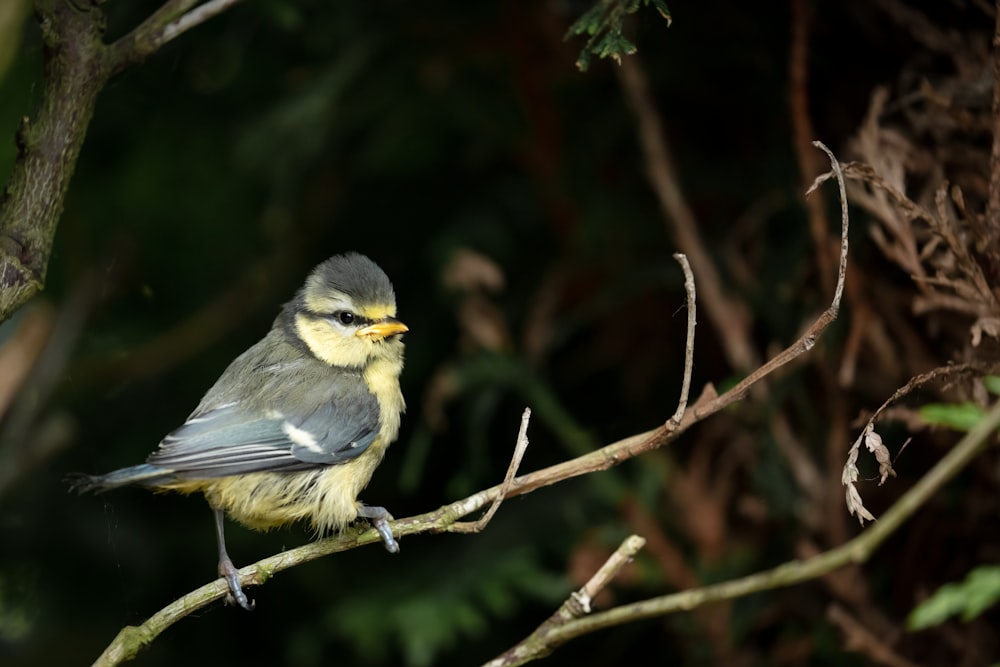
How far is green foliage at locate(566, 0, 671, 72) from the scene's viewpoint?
162cm

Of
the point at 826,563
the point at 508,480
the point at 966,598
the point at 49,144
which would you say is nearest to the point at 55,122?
the point at 49,144

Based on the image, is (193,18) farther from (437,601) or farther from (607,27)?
(437,601)

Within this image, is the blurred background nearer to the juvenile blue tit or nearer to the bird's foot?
the juvenile blue tit

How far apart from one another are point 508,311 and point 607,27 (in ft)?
5.86

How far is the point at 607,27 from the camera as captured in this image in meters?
1.80

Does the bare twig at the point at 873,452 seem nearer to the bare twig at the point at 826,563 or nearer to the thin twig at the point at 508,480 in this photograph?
the bare twig at the point at 826,563

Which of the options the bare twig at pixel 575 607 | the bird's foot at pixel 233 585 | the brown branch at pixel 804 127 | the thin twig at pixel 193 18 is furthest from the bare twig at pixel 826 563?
the thin twig at pixel 193 18

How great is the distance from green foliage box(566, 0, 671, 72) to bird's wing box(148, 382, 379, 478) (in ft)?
2.97

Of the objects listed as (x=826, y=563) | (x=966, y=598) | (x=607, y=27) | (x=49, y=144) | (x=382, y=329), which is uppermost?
(x=49, y=144)

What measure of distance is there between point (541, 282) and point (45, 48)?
2098mm

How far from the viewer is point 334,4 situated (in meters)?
3.46

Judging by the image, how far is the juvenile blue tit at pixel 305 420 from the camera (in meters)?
1.97

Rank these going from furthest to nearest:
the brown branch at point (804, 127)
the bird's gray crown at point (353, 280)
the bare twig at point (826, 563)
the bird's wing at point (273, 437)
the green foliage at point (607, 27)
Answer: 1. the brown branch at point (804, 127)
2. the bird's gray crown at point (353, 280)
3. the bird's wing at point (273, 437)
4. the green foliage at point (607, 27)
5. the bare twig at point (826, 563)

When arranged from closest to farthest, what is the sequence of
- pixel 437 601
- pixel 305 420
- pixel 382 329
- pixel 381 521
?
pixel 381 521, pixel 305 420, pixel 382 329, pixel 437 601
